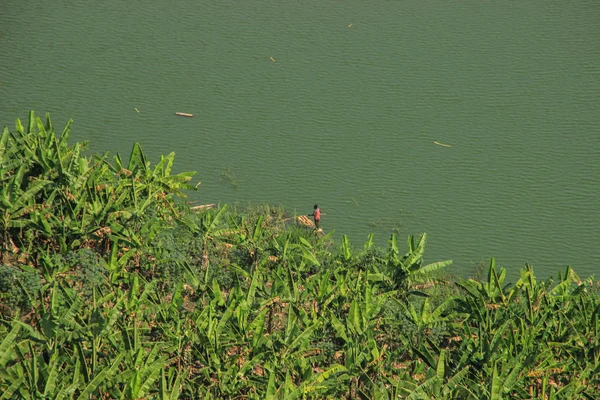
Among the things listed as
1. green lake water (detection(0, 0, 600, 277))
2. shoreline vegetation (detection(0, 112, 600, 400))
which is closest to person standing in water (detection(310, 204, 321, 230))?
green lake water (detection(0, 0, 600, 277))

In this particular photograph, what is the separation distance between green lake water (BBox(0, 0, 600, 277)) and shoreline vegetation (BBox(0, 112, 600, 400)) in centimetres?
147

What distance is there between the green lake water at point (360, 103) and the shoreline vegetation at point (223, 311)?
4.83 ft

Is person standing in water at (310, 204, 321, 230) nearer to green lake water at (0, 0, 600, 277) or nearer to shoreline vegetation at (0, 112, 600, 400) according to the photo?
green lake water at (0, 0, 600, 277)

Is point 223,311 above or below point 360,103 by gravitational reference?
below

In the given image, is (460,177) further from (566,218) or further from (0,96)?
(0,96)

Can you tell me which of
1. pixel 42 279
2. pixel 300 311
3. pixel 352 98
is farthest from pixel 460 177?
pixel 42 279

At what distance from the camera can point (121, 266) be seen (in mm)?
8469

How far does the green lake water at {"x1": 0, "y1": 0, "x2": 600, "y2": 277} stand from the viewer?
444 inches

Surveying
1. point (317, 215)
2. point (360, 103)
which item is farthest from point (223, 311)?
point (360, 103)

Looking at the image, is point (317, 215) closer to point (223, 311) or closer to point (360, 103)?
point (223, 311)

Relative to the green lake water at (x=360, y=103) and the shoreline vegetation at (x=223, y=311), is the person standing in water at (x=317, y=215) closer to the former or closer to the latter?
the green lake water at (x=360, y=103)

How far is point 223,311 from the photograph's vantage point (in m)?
7.95

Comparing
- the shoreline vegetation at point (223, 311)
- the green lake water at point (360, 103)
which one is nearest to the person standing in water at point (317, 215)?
the green lake water at point (360, 103)

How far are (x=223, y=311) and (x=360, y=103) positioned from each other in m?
6.04
